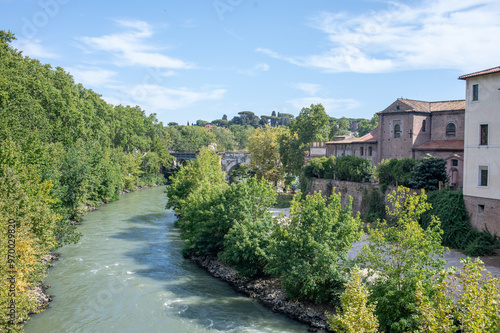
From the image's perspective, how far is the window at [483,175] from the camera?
23.2 metres

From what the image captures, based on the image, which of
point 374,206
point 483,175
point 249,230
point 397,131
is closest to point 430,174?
point 483,175

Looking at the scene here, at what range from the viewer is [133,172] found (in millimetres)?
68250

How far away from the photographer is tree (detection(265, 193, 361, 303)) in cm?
1811

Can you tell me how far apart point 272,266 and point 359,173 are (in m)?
17.6

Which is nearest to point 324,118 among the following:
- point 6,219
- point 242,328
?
point 242,328

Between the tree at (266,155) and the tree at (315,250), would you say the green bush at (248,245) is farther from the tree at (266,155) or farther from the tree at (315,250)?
the tree at (266,155)

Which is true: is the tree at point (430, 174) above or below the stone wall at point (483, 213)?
above

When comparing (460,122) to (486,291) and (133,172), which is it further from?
(133,172)

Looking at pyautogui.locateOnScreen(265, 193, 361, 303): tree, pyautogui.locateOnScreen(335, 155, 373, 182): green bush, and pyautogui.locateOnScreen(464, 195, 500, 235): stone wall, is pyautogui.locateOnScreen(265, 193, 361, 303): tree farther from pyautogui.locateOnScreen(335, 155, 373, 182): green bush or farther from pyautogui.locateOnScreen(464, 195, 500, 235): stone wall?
pyautogui.locateOnScreen(335, 155, 373, 182): green bush

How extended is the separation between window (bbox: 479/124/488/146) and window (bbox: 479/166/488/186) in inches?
54.1

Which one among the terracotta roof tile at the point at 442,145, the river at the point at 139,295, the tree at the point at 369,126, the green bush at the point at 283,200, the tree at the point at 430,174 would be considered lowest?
the river at the point at 139,295

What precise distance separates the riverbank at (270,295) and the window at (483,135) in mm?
13171

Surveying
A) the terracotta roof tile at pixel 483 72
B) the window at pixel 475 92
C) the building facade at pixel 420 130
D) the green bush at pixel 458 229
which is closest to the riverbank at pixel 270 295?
the green bush at pixel 458 229

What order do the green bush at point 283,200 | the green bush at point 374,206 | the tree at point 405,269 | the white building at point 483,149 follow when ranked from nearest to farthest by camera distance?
the tree at point 405,269 → the white building at point 483,149 → the green bush at point 374,206 → the green bush at point 283,200
